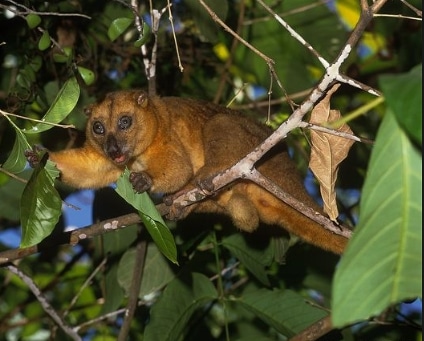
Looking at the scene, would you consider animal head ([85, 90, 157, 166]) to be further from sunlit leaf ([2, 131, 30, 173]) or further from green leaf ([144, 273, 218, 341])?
sunlit leaf ([2, 131, 30, 173])

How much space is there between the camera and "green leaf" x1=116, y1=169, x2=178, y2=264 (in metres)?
2.94

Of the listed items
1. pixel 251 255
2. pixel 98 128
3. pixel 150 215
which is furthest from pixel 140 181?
pixel 150 215

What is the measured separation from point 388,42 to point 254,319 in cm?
301

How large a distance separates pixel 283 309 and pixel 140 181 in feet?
3.78

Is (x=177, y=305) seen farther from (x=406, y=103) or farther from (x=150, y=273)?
(x=406, y=103)

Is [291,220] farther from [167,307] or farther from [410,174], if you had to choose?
[410,174]

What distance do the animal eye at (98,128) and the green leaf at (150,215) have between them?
72.3 inches

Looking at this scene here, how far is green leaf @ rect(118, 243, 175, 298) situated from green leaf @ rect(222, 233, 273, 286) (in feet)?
1.55

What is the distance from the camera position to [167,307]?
4352 mm

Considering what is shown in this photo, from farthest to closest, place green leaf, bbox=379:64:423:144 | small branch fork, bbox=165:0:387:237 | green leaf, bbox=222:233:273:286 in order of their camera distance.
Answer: green leaf, bbox=222:233:273:286 < small branch fork, bbox=165:0:387:237 < green leaf, bbox=379:64:423:144

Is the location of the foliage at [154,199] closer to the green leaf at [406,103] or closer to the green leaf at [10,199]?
the green leaf at [10,199]

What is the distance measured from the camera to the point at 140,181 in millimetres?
4355

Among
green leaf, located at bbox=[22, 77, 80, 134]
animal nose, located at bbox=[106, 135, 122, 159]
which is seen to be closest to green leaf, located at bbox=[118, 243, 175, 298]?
animal nose, located at bbox=[106, 135, 122, 159]

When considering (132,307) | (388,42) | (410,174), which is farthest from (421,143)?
(388,42)
